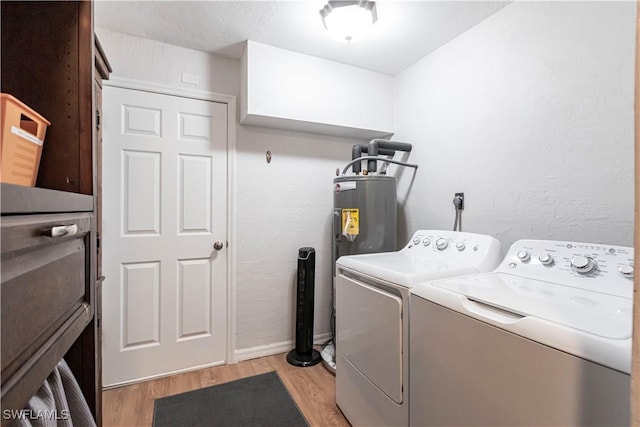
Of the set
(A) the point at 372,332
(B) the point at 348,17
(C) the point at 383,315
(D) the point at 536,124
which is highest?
(B) the point at 348,17

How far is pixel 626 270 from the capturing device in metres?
0.94

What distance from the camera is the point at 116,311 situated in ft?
6.12

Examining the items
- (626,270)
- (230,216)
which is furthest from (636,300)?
(230,216)

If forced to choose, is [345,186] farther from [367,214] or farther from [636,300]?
[636,300]

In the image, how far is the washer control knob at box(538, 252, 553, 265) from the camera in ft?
3.77

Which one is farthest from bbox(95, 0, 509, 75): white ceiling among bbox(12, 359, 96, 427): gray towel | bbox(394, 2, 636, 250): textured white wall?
bbox(12, 359, 96, 427): gray towel

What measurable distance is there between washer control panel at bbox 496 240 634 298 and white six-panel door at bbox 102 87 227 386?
187 centimetres

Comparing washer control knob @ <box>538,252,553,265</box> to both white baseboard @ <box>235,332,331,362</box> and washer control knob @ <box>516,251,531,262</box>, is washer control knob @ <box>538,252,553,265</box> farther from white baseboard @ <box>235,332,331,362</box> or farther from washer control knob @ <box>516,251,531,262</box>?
white baseboard @ <box>235,332,331,362</box>

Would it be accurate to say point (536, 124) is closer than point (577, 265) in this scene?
No

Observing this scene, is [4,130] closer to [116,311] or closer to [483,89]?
[116,311]

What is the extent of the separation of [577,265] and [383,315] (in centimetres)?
76

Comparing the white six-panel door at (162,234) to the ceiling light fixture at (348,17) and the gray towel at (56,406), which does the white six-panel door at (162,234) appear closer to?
the ceiling light fixture at (348,17)

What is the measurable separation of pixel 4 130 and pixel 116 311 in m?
1.68

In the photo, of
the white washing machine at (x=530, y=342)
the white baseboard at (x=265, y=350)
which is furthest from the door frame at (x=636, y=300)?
the white baseboard at (x=265, y=350)
